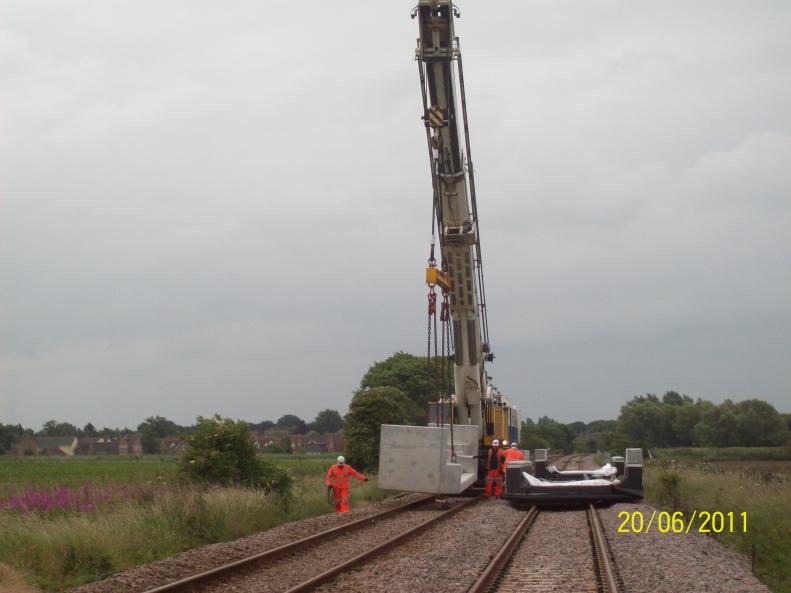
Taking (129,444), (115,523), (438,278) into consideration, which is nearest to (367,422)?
(438,278)

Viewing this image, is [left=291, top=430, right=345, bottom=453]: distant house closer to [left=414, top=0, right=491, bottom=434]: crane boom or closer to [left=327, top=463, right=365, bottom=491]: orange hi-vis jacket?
[left=414, top=0, right=491, bottom=434]: crane boom

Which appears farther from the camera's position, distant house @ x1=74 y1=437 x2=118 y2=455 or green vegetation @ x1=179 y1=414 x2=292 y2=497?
distant house @ x1=74 y1=437 x2=118 y2=455

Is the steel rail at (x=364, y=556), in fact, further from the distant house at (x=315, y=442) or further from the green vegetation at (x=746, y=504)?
the distant house at (x=315, y=442)

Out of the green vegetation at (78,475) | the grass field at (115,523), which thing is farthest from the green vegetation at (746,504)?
the green vegetation at (78,475)

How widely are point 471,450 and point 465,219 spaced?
6.08 meters

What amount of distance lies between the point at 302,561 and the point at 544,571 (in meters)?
3.48

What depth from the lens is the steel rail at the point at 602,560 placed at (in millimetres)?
10357

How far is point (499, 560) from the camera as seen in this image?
40.2 ft

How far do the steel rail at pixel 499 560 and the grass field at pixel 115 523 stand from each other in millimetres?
4931

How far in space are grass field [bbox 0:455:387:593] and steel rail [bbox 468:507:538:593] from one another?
16.2 ft

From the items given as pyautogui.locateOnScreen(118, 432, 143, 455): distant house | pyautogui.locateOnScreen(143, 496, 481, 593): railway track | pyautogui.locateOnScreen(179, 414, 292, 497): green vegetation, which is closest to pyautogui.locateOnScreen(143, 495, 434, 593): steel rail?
pyautogui.locateOnScreen(143, 496, 481, 593): railway track

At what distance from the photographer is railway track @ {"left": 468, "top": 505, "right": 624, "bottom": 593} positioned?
1045cm

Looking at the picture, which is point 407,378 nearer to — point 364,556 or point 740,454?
point 740,454

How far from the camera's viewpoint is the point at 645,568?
11.7m
